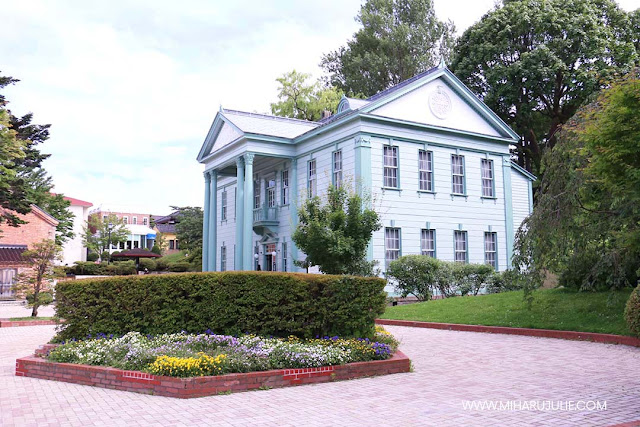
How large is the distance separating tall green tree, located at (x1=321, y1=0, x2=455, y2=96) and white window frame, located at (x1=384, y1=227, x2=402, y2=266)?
87.1ft

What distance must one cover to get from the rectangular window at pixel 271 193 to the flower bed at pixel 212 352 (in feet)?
67.3

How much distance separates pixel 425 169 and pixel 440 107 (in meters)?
3.28

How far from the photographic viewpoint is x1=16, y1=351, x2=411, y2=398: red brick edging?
7469 mm

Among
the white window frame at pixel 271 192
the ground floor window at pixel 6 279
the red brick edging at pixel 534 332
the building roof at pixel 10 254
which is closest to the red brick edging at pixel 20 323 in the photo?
the red brick edging at pixel 534 332

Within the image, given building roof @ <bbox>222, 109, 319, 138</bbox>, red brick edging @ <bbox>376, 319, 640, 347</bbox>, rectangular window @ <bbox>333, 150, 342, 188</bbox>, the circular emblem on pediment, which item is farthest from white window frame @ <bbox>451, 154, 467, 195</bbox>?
red brick edging @ <bbox>376, 319, 640, 347</bbox>

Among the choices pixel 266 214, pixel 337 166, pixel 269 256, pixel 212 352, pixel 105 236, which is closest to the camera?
pixel 212 352

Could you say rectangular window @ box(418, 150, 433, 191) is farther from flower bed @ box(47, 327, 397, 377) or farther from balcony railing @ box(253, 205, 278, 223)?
flower bed @ box(47, 327, 397, 377)

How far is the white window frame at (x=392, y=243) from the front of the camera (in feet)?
79.9

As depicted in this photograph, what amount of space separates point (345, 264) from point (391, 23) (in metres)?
38.0

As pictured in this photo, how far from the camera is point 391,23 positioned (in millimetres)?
48875

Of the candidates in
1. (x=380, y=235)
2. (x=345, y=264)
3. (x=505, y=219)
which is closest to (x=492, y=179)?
(x=505, y=219)

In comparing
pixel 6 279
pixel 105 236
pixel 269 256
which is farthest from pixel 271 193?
pixel 105 236

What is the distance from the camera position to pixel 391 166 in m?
24.9

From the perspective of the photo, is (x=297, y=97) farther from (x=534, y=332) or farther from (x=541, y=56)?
(x=534, y=332)
